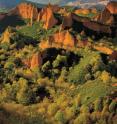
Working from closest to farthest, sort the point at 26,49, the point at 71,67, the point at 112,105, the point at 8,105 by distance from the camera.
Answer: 1. the point at 112,105
2. the point at 8,105
3. the point at 71,67
4. the point at 26,49

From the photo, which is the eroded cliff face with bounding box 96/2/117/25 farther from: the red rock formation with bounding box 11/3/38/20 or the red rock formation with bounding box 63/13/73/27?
the red rock formation with bounding box 11/3/38/20

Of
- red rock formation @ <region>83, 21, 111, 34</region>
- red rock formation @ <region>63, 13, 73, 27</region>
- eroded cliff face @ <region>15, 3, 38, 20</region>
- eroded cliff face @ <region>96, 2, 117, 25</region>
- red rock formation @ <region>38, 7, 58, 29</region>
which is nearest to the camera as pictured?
red rock formation @ <region>83, 21, 111, 34</region>

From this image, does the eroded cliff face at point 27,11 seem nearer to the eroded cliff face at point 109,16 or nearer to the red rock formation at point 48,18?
the red rock formation at point 48,18

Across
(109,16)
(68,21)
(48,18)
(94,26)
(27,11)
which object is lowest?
(27,11)

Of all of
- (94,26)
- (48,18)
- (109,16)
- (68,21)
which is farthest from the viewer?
(109,16)

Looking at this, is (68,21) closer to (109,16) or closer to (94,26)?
(94,26)

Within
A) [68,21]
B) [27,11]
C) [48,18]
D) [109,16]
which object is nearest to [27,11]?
[27,11]

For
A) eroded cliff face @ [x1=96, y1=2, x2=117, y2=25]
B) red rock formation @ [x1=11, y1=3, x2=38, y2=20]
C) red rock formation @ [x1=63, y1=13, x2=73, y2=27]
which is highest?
red rock formation @ [x1=63, y1=13, x2=73, y2=27]

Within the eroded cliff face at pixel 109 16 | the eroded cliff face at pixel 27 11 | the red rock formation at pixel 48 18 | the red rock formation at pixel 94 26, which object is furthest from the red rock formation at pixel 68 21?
the eroded cliff face at pixel 27 11

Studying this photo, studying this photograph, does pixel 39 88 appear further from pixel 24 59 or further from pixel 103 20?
pixel 103 20

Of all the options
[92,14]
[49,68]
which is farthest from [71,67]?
[92,14]

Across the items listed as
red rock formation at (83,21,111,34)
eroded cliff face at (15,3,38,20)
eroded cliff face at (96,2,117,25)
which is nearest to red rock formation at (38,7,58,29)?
eroded cliff face at (15,3,38,20)
